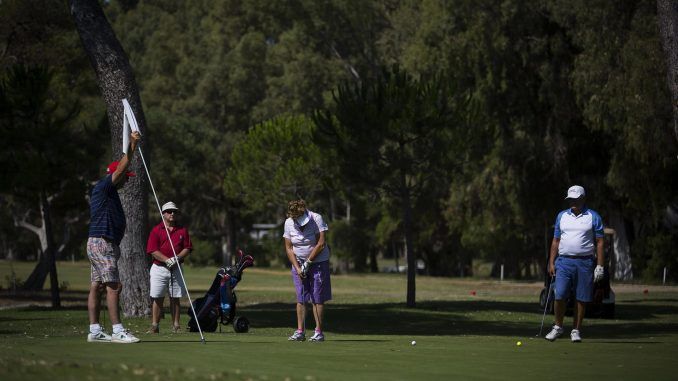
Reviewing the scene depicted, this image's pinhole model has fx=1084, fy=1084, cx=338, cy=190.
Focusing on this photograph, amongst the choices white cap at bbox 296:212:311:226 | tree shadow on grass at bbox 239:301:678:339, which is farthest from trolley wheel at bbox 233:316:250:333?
white cap at bbox 296:212:311:226

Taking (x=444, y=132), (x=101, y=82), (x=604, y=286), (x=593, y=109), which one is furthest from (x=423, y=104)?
(x=593, y=109)

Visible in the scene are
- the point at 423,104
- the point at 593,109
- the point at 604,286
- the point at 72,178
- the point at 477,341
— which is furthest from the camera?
the point at 593,109

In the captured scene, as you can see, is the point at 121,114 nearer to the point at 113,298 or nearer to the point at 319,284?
the point at 319,284

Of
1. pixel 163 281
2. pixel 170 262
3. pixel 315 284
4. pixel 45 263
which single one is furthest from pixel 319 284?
pixel 45 263

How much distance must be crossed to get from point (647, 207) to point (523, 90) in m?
7.30

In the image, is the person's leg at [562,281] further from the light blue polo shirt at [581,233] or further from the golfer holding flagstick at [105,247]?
the golfer holding flagstick at [105,247]

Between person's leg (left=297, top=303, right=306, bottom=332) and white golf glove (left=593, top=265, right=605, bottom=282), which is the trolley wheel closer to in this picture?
person's leg (left=297, top=303, right=306, bottom=332)

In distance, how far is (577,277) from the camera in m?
15.6

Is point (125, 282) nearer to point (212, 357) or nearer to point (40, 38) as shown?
point (212, 357)

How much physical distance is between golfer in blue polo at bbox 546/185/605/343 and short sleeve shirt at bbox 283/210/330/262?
3.41m

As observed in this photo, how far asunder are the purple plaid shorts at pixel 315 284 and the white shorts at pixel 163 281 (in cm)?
259

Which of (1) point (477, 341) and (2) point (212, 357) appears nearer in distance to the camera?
(2) point (212, 357)

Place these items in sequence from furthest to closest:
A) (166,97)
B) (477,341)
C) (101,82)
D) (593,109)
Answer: (166,97) → (593,109) → (101,82) → (477,341)

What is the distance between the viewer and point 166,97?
3482 inches
